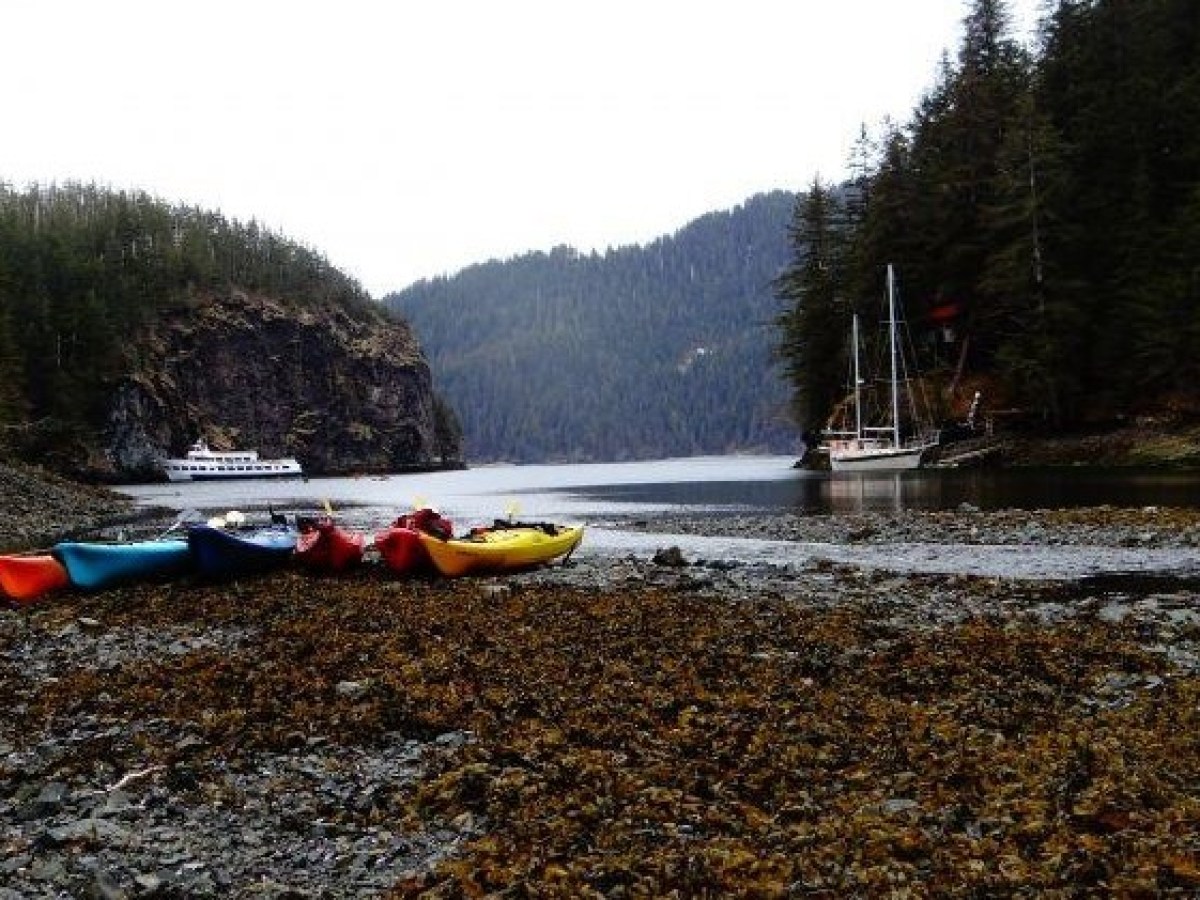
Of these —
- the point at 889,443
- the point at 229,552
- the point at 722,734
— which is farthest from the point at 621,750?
the point at 889,443

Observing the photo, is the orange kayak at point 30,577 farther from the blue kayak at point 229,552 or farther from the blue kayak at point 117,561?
the blue kayak at point 229,552

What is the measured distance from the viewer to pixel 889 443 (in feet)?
200

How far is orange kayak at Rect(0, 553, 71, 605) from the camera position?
18.6 metres

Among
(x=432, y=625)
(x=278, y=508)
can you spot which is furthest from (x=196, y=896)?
(x=278, y=508)

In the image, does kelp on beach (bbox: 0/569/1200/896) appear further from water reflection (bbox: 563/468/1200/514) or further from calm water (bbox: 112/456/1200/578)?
water reflection (bbox: 563/468/1200/514)

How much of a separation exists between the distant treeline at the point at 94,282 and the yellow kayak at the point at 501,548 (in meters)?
57.0

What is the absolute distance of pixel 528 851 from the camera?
5.92m

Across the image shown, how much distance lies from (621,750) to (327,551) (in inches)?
581

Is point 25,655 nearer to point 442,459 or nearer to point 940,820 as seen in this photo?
point 940,820

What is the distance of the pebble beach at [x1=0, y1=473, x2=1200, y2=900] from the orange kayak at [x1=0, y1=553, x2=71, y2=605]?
4.63 meters

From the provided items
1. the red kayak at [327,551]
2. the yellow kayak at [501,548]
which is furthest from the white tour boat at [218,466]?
the yellow kayak at [501,548]

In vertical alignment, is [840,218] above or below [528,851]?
above

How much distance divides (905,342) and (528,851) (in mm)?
63043

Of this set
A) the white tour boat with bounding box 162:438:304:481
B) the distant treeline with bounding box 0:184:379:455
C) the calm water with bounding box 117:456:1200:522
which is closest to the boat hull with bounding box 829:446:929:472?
the calm water with bounding box 117:456:1200:522
